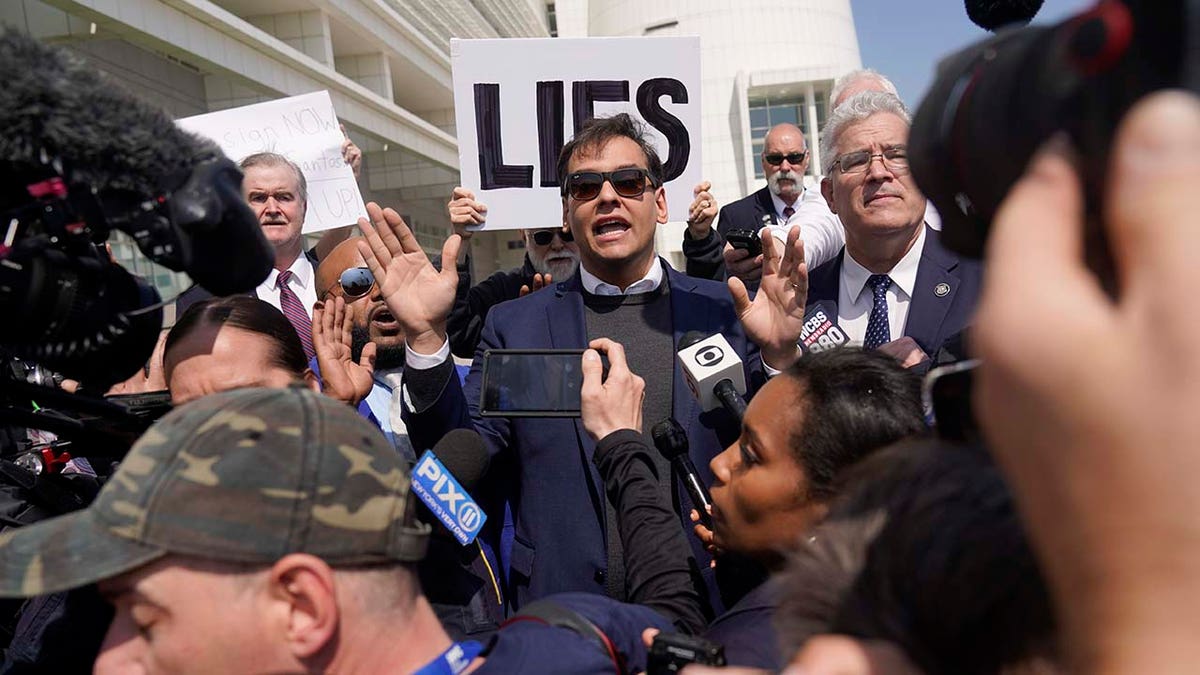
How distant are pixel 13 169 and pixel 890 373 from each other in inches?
57.6

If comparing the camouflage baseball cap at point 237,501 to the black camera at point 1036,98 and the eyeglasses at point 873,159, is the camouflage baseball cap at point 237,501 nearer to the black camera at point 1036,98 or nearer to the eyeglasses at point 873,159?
the black camera at point 1036,98

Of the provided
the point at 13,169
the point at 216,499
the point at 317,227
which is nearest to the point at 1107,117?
the point at 216,499

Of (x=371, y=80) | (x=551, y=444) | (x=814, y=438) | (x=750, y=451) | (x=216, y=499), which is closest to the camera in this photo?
(x=216, y=499)

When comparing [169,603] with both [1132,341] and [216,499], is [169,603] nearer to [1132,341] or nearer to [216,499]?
[216,499]

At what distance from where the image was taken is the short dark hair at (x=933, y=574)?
76 centimetres

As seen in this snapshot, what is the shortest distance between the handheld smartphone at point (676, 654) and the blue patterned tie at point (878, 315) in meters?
1.73

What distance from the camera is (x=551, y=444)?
2.73 m

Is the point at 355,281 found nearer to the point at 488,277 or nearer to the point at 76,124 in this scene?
the point at 488,277

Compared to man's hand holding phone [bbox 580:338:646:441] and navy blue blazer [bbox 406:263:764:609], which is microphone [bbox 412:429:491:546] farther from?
man's hand holding phone [bbox 580:338:646:441]

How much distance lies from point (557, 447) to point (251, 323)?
93 cm

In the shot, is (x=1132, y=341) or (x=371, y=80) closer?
(x=1132, y=341)

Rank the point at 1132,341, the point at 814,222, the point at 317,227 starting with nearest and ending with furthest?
the point at 1132,341, the point at 814,222, the point at 317,227

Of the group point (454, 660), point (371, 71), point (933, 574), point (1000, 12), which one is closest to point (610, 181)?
point (1000, 12)

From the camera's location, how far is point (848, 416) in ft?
5.62
